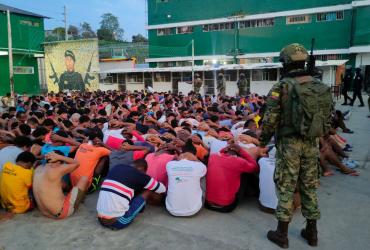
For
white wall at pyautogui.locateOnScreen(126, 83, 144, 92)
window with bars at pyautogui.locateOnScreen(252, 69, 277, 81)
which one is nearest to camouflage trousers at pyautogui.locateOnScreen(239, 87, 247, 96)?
window with bars at pyautogui.locateOnScreen(252, 69, 277, 81)

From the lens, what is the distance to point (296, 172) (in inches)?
122

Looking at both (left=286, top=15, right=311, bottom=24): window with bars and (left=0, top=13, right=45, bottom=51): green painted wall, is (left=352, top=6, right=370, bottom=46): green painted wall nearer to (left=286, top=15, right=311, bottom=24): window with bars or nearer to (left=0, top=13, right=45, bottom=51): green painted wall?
(left=286, top=15, right=311, bottom=24): window with bars

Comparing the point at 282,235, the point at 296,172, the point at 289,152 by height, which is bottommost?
the point at 282,235

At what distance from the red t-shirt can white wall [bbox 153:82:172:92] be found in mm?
18459

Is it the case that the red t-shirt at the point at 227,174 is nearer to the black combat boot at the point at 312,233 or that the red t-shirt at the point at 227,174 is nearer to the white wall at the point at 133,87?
the black combat boot at the point at 312,233

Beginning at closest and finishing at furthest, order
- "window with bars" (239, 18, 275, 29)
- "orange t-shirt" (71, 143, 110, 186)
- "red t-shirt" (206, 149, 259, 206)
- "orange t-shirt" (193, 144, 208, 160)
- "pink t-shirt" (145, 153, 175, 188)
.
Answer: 1. "red t-shirt" (206, 149, 259, 206)
2. "pink t-shirt" (145, 153, 175, 188)
3. "orange t-shirt" (71, 143, 110, 186)
4. "orange t-shirt" (193, 144, 208, 160)
5. "window with bars" (239, 18, 275, 29)

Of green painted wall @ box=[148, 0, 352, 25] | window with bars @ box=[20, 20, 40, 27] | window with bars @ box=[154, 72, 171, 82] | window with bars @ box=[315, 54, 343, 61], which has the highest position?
green painted wall @ box=[148, 0, 352, 25]

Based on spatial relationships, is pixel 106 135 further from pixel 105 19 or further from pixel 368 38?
pixel 105 19

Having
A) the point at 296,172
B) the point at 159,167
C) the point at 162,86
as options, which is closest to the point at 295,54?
the point at 296,172

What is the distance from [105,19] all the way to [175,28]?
50.3 metres

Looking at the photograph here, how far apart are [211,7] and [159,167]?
107 ft

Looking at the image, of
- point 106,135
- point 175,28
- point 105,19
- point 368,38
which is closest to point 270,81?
point 368,38

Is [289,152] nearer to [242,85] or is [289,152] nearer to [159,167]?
[159,167]

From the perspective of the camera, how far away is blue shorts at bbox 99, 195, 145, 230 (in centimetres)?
358
